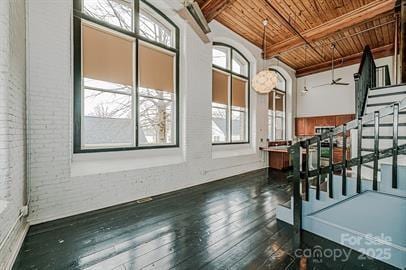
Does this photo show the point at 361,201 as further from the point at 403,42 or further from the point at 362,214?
the point at 403,42

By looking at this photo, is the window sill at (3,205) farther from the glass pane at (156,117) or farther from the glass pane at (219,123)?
the glass pane at (219,123)

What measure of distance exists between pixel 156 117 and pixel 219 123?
2.33m

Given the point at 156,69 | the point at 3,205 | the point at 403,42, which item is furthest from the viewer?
the point at 403,42

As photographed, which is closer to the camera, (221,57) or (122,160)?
(122,160)

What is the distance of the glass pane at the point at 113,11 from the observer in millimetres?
3527

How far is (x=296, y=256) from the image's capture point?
6.79 feet

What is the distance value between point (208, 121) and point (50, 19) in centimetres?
369

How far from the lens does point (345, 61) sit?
27.3 feet

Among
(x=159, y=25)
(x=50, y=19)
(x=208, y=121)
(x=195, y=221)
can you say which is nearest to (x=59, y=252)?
(x=195, y=221)

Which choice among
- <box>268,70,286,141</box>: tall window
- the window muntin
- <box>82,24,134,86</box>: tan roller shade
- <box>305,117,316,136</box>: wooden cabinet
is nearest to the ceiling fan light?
the window muntin

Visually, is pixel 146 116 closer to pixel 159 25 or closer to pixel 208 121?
pixel 208 121

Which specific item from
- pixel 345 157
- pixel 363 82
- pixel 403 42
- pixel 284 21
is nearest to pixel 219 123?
pixel 284 21

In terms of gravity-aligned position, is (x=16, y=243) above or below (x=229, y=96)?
below

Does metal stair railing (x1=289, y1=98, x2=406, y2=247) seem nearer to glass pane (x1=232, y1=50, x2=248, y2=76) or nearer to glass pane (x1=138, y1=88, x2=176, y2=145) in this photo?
glass pane (x1=138, y1=88, x2=176, y2=145)
